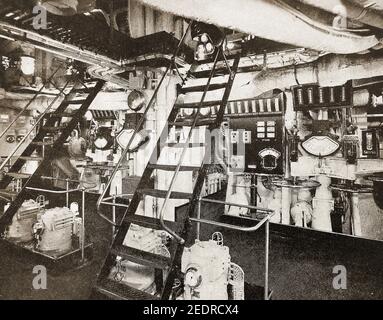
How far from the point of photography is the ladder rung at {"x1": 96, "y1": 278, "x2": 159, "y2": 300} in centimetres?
279

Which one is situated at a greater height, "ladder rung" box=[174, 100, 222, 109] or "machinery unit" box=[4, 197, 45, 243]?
"ladder rung" box=[174, 100, 222, 109]

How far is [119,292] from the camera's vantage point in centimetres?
285

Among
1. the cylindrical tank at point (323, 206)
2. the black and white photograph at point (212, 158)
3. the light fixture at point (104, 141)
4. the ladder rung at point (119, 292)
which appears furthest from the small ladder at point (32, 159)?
the cylindrical tank at point (323, 206)

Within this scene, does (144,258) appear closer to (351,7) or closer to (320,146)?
(351,7)

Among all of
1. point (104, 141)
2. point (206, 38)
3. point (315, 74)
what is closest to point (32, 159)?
point (206, 38)

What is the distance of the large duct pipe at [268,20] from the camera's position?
293cm

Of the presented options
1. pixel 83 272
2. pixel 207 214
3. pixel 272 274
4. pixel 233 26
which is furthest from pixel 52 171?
pixel 233 26

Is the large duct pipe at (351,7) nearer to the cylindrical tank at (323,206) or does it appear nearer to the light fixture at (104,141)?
the cylindrical tank at (323,206)

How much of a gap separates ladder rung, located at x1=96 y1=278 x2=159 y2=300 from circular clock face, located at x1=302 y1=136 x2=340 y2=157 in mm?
6084

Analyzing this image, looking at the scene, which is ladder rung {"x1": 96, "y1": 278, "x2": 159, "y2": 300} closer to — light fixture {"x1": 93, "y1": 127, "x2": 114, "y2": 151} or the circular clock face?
the circular clock face

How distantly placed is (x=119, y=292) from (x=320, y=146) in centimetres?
635

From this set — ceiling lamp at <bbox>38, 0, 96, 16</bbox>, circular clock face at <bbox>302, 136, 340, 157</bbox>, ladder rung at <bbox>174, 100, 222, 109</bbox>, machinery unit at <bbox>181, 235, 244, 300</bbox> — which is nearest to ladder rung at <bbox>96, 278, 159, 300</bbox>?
machinery unit at <bbox>181, 235, 244, 300</bbox>

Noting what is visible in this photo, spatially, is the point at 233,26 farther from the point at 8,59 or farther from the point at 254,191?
the point at 8,59
